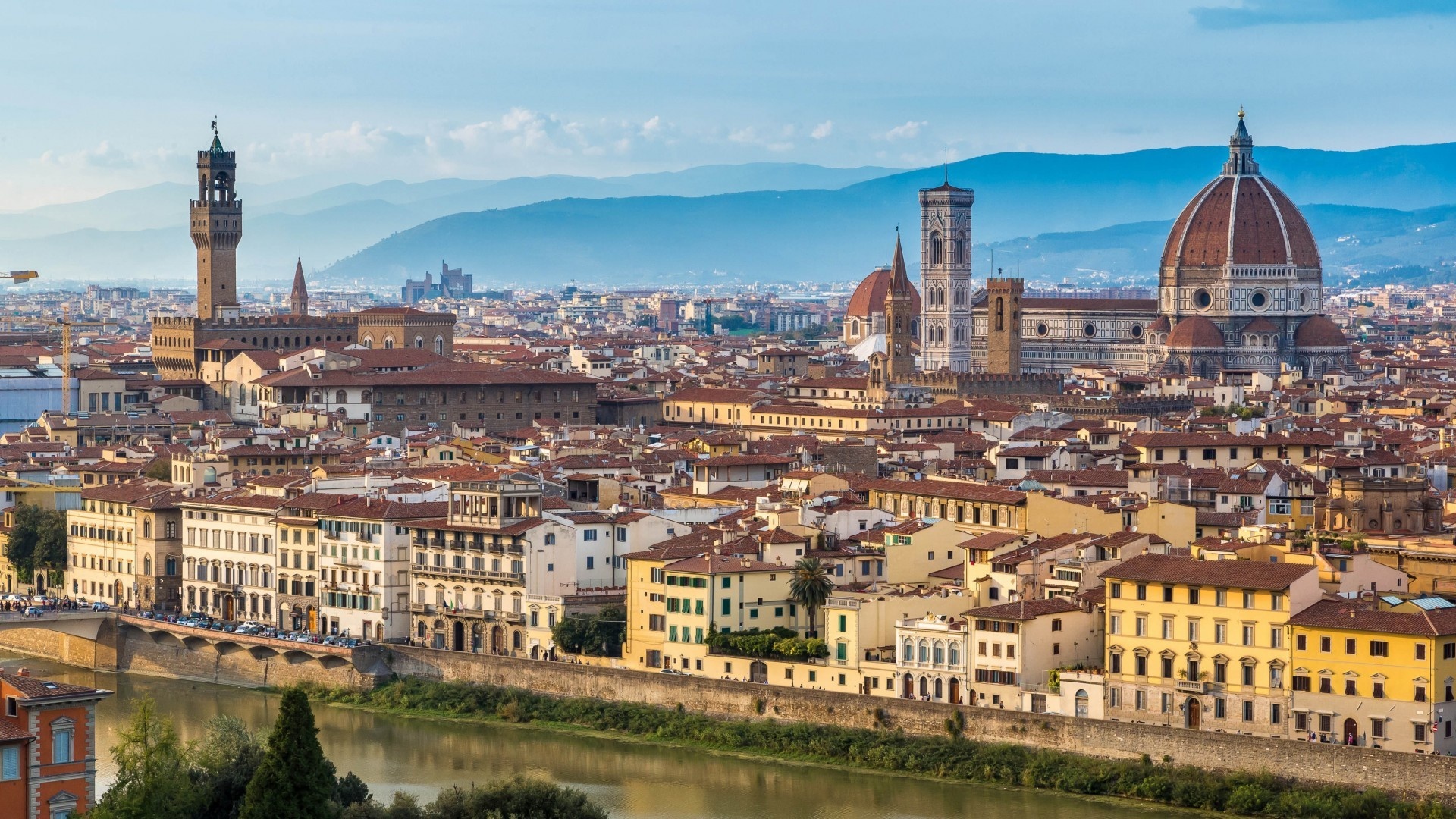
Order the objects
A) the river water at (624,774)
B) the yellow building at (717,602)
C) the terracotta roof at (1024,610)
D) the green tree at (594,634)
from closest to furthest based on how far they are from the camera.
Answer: the river water at (624,774)
the terracotta roof at (1024,610)
the yellow building at (717,602)
the green tree at (594,634)

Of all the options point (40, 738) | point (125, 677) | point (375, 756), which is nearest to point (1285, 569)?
point (375, 756)

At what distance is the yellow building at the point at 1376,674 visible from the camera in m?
30.2

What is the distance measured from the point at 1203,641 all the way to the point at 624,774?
7.16 meters

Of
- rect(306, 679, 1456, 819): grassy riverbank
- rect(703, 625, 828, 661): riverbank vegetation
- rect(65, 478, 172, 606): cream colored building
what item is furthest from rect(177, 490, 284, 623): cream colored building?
rect(703, 625, 828, 661): riverbank vegetation

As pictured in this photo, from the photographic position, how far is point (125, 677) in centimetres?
4278

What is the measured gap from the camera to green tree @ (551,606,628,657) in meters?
38.6

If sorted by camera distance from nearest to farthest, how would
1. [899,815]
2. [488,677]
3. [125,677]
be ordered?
1. [899,815]
2. [488,677]
3. [125,677]

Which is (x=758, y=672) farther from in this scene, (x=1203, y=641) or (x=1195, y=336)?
(x=1195, y=336)

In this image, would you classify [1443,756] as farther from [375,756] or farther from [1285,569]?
[375,756]

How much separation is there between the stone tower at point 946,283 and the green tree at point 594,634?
68.2 metres

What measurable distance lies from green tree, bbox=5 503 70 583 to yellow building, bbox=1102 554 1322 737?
848 inches

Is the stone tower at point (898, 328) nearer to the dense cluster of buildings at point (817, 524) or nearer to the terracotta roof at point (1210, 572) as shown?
the dense cluster of buildings at point (817, 524)

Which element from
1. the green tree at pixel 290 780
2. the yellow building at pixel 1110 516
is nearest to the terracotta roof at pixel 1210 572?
the yellow building at pixel 1110 516

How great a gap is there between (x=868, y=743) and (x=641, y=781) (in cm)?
276
